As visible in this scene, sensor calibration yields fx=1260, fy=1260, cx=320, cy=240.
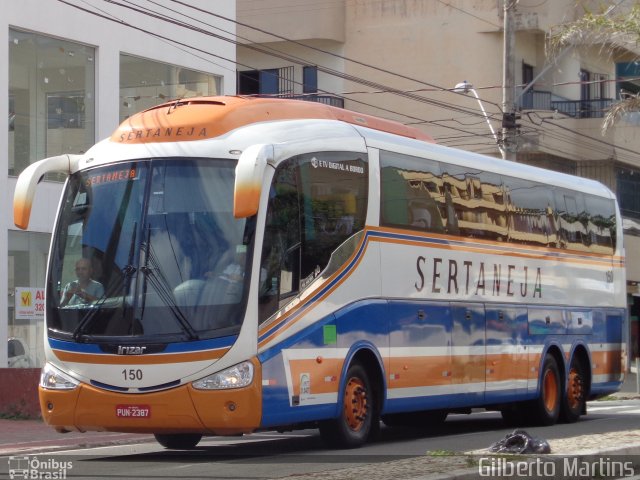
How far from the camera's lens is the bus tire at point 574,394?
Result: 21156 mm

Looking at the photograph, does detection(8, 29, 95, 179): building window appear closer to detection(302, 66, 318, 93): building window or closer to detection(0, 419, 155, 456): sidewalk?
detection(0, 419, 155, 456): sidewalk

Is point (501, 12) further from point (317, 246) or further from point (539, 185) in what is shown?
point (317, 246)

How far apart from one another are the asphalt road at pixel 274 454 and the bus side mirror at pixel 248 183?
257cm

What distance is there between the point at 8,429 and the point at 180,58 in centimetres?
1068

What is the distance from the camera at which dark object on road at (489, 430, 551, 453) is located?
12001 millimetres

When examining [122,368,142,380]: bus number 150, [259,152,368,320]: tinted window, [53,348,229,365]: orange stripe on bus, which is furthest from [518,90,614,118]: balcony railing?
[122,368,142,380]: bus number 150

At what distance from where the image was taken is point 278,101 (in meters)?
15.2

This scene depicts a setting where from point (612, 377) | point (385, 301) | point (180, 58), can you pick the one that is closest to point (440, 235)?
point (385, 301)

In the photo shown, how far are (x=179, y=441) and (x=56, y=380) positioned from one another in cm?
251

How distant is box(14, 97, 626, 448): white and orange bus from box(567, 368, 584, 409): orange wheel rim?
372cm

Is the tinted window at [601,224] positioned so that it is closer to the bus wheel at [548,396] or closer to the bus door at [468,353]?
the bus wheel at [548,396]

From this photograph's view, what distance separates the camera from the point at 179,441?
15742 mm

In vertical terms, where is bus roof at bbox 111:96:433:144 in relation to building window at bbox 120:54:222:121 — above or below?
below

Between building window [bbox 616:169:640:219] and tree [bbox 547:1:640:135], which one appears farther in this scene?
building window [bbox 616:169:640:219]
